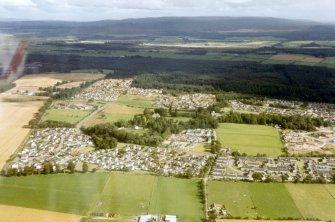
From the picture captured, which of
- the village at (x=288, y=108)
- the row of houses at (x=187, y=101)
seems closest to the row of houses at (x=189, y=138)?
the row of houses at (x=187, y=101)

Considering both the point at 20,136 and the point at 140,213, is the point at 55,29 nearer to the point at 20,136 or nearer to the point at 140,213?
the point at 20,136

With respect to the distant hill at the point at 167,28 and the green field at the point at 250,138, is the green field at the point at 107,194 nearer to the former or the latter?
the green field at the point at 250,138

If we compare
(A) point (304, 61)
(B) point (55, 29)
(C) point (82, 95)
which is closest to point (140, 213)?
(C) point (82, 95)

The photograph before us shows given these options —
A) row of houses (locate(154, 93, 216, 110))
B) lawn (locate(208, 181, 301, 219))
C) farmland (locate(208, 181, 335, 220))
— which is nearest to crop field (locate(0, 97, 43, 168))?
row of houses (locate(154, 93, 216, 110))

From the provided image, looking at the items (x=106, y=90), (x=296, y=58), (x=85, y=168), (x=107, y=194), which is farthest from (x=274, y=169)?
(x=296, y=58)

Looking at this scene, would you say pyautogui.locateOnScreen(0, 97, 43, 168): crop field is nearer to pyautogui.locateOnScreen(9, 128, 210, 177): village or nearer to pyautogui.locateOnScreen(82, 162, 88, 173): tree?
pyautogui.locateOnScreen(9, 128, 210, 177): village

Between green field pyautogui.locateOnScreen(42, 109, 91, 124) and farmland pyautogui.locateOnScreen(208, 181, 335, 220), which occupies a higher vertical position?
farmland pyautogui.locateOnScreen(208, 181, 335, 220)
